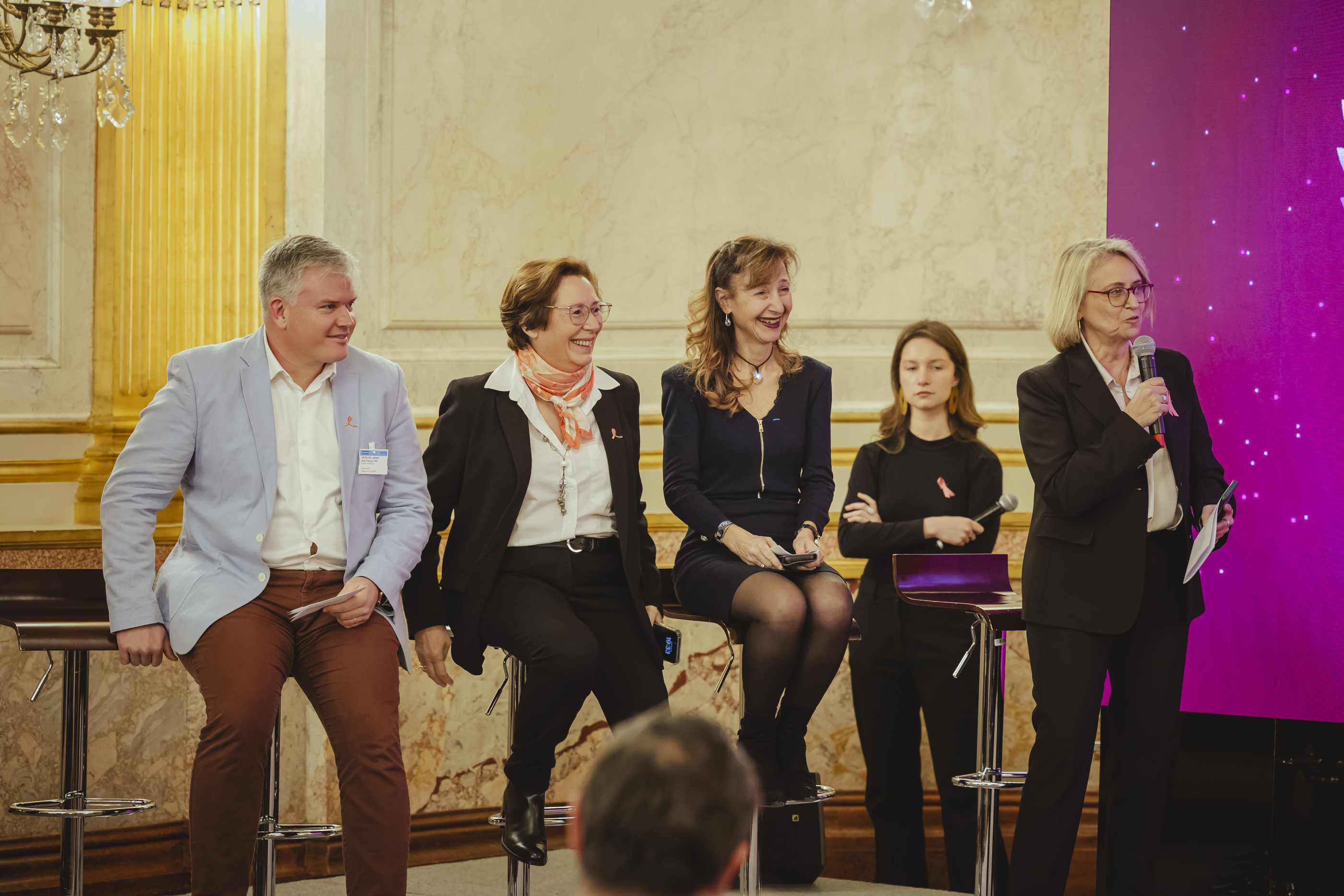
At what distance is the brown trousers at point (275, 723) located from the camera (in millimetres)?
2545

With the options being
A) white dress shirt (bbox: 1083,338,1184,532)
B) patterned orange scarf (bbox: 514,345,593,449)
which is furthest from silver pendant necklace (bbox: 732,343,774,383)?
white dress shirt (bbox: 1083,338,1184,532)

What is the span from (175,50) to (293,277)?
1.67 metres

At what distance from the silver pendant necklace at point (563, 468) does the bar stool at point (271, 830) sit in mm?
811

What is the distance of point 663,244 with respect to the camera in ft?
14.7

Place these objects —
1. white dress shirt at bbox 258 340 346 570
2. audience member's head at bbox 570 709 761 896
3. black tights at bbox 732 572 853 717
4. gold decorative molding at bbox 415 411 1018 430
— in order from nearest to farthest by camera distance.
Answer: audience member's head at bbox 570 709 761 896 → white dress shirt at bbox 258 340 346 570 → black tights at bbox 732 572 853 717 → gold decorative molding at bbox 415 411 1018 430

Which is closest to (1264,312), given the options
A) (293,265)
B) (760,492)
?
(760,492)

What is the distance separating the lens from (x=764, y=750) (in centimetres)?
291

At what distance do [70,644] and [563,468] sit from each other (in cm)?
114

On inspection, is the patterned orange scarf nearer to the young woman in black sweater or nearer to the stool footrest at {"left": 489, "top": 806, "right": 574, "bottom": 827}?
the stool footrest at {"left": 489, "top": 806, "right": 574, "bottom": 827}

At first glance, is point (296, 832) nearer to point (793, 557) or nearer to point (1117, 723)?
point (793, 557)

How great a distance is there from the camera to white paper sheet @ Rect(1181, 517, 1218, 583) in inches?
115

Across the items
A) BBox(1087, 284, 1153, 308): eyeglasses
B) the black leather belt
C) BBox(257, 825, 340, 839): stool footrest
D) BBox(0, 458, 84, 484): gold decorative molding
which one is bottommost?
BBox(257, 825, 340, 839): stool footrest

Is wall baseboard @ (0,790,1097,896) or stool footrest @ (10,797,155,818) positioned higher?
stool footrest @ (10,797,155,818)

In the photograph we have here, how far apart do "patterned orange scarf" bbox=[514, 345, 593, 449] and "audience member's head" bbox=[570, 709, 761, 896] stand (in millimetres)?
2025
